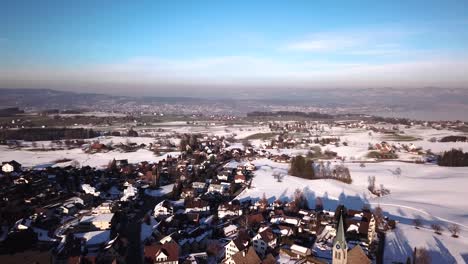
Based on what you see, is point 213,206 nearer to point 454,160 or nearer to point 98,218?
point 98,218

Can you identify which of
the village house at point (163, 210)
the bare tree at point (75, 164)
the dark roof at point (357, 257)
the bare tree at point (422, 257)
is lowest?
the bare tree at point (75, 164)

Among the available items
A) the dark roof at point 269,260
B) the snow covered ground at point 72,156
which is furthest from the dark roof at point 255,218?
the snow covered ground at point 72,156

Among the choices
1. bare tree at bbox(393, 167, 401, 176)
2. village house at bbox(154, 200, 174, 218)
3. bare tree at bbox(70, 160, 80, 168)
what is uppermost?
village house at bbox(154, 200, 174, 218)

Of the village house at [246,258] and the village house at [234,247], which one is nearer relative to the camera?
the village house at [246,258]

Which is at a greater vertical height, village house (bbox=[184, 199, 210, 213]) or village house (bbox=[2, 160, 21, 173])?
village house (bbox=[2, 160, 21, 173])

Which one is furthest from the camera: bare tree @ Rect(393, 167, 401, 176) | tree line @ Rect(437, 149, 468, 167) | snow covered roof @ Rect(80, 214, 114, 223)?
tree line @ Rect(437, 149, 468, 167)

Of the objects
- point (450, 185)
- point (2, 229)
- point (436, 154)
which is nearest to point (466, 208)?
point (450, 185)

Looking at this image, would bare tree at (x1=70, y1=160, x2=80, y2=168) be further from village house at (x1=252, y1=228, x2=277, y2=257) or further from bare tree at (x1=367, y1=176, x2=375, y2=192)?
bare tree at (x1=367, y1=176, x2=375, y2=192)

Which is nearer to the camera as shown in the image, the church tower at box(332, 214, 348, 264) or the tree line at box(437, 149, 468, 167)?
the church tower at box(332, 214, 348, 264)

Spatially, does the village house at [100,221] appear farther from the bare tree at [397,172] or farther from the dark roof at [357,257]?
the bare tree at [397,172]

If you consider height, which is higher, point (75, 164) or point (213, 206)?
point (75, 164)

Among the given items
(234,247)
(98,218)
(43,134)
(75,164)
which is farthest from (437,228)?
(43,134)

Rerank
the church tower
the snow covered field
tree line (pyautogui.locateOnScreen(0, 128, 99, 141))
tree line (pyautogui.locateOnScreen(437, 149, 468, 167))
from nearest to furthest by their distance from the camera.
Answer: the church tower
the snow covered field
tree line (pyautogui.locateOnScreen(437, 149, 468, 167))
tree line (pyautogui.locateOnScreen(0, 128, 99, 141))

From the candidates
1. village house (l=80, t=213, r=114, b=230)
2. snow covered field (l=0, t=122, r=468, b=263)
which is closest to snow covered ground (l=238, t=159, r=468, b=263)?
snow covered field (l=0, t=122, r=468, b=263)
